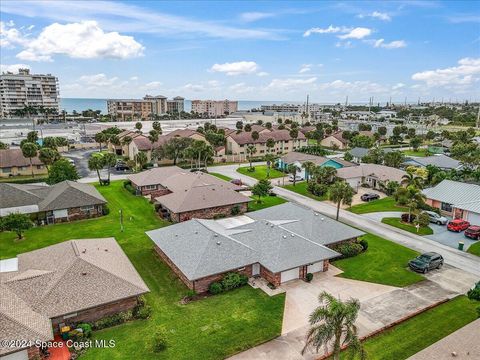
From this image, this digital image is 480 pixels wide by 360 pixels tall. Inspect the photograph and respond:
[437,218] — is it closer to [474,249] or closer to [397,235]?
[397,235]

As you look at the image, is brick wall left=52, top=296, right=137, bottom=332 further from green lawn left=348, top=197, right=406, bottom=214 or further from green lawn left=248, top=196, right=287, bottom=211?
green lawn left=348, top=197, right=406, bottom=214

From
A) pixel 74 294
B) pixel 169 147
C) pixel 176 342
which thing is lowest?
pixel 176 342

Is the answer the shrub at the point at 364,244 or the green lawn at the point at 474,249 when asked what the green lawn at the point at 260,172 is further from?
the green lawn at the point at 474,249

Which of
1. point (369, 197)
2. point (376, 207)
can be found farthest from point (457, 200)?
point (369, 197)

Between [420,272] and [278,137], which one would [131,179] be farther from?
[278,137]

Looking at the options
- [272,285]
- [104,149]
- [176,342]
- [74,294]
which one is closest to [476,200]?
[272,285]

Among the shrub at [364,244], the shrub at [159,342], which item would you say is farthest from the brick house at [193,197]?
the shrub at [159,342]
